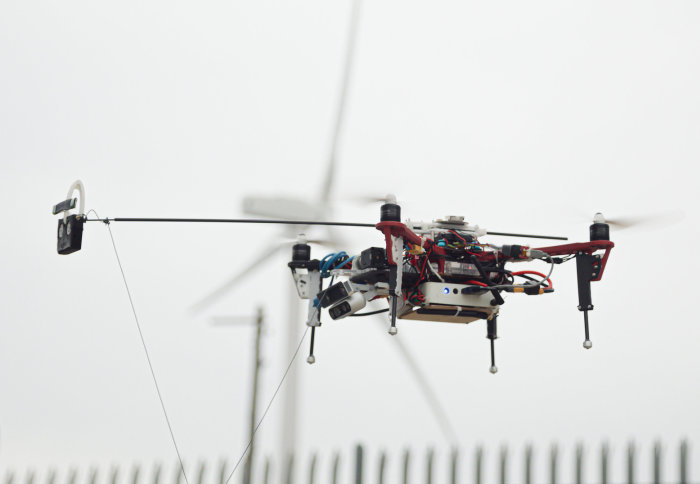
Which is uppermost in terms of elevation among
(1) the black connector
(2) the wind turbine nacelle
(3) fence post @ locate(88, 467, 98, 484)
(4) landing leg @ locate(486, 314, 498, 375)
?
(2) the wind turbine nacelle

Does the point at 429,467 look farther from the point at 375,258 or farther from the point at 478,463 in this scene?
the point at 375,258

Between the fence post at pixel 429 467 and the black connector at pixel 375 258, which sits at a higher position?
the black connector at pixel 375 258

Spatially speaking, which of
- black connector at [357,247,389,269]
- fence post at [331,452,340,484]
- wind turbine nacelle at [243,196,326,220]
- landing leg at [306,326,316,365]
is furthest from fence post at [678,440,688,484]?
wind turbine nacelle at [243,196,326,220]

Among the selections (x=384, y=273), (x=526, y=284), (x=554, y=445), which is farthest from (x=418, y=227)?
(x=554, y=445)

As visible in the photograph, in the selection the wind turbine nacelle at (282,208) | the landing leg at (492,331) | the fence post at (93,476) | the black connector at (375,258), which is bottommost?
the fence post at (93,476)

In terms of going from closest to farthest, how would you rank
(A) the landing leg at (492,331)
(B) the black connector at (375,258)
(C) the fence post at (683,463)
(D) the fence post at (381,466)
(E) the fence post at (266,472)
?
(C) the fence post at (683,463), (D) the fence post at (381,466), (E) the fence post at (266,472), (B) the black connector at (375,258), (A) the landing leg at (492,331)

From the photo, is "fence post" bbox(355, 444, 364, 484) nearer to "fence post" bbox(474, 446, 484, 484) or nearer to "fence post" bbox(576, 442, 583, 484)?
"fence post" bbox(474, 446, 484, 484)

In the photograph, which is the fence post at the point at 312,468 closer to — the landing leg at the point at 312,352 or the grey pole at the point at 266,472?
the grey pole at the point at 266,472

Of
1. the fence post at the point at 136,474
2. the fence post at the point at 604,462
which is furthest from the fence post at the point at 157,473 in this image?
the fence post at the point at 604,462
